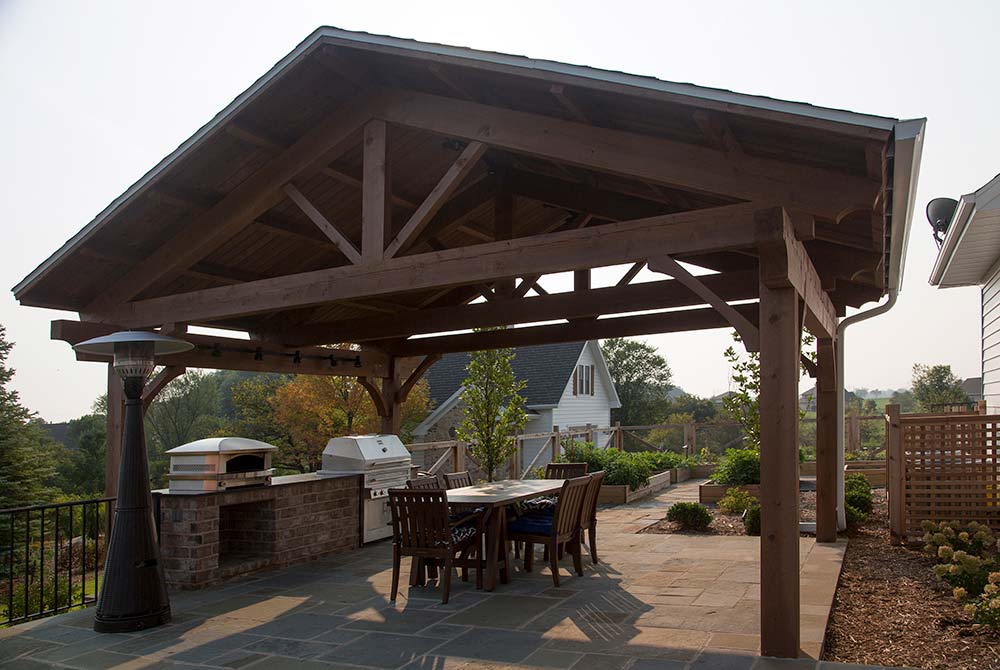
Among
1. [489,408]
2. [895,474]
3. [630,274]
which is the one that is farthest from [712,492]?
[630,274]

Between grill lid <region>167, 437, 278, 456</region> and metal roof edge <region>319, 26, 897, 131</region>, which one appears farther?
grill lid <region>167, 437, 278, 456</region>

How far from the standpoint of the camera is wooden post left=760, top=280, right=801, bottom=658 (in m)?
4.62

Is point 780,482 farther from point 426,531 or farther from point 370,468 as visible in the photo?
point 370,468

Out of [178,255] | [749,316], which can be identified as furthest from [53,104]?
[749,316]

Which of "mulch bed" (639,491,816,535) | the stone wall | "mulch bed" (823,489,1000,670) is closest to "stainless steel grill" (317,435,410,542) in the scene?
the stone wall

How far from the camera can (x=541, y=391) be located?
78.3ft

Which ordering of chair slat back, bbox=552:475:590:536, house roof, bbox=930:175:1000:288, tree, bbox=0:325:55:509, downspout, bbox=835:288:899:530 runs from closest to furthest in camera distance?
chair slat back, bbox=552:475:590:536 → house roof, bbox=930:175:1000:288 → downspout, bbox=835:288:899:530 → tree, bbox=0:325:55:509

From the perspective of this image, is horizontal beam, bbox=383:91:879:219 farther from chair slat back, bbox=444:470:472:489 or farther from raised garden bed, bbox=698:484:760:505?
raised garden bed, bbox=698:484:760:505

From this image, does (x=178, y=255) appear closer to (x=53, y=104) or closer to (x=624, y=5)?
(x=53, y=104)

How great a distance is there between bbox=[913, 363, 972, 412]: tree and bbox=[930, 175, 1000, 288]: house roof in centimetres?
1233

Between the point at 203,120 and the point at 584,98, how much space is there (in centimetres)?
321

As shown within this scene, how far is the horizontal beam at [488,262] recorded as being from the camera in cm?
498

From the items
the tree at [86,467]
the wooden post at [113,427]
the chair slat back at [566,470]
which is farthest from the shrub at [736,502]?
the tree at [86,467]

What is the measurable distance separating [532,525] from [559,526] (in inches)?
11.9
